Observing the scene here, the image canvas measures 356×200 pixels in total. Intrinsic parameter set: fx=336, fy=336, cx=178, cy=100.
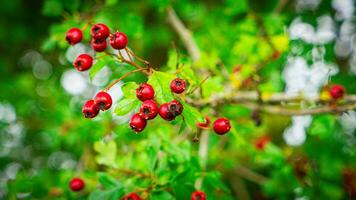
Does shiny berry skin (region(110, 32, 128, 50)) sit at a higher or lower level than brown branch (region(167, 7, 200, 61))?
lower

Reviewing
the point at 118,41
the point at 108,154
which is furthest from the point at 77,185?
the point at 118,41

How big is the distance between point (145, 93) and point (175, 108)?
5.8 inches

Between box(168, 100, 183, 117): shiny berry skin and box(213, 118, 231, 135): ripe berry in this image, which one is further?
box(213, 118, 231, 135): ripe berry

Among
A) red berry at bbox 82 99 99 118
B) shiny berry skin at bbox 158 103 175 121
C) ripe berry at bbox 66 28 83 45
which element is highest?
ripe berry at bbox 66 28 83 45

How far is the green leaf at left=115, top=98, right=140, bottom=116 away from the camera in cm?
156

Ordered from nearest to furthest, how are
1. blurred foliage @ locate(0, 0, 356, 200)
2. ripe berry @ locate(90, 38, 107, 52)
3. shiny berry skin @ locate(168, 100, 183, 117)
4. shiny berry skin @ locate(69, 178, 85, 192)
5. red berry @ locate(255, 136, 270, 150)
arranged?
1. shiny berry skin @ locate(168, 100, 183, 117)
2. ripe berry @ locate(90, 38, 107, 52)
3. blurred foliage @ locate(0, 0, 356, 200)
4. shiny berry skin @ locate(69, 178, 85, 192)
5. red berry @ locate(255, 136, 270, 150)

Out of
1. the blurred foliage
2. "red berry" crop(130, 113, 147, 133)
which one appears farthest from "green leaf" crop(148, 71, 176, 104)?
"red berry" crop(130, 113, 147, 133)

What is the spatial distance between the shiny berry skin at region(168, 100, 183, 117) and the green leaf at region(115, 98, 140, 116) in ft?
0.67

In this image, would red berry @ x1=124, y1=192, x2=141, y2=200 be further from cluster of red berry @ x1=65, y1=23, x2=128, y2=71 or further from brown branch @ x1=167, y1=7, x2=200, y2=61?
brown branch @ x1=167, y1=7, x2=200, y2=61

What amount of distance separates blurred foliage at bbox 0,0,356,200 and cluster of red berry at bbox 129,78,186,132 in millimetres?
49

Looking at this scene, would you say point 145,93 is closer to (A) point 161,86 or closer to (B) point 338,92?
(A) point 161,86

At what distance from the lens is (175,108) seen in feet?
4.75

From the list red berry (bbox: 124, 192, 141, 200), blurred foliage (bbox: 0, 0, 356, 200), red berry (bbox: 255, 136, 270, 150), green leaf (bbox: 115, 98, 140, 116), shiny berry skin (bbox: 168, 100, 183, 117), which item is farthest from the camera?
red berry (bbox: 255, 136, 270, 150)

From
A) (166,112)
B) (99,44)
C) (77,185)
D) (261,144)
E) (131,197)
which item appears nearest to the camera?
(166,112)
